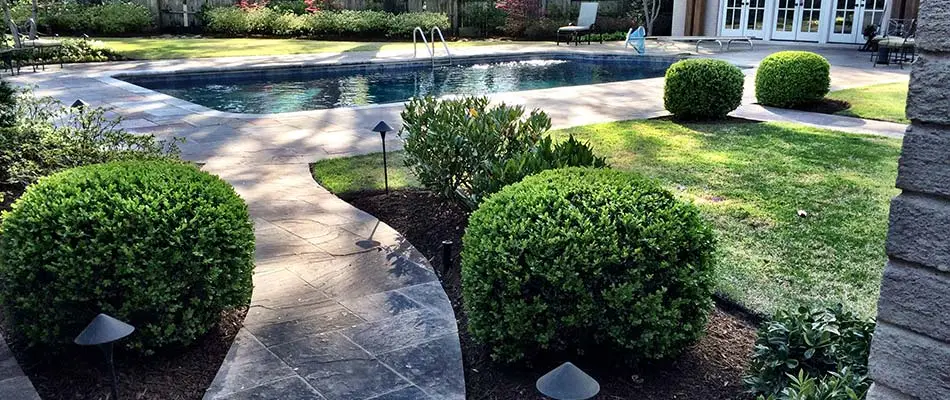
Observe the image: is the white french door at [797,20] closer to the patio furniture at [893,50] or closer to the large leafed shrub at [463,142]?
the patio furniture at [893,50]

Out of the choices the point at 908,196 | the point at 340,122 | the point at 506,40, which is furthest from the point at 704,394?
the point at 506,40

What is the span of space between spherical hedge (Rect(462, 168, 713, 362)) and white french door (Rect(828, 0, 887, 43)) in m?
19.1

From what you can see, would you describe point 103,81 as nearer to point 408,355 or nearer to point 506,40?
point 408,355

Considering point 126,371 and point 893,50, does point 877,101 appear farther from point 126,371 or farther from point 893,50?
point 126,371

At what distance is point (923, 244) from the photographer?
1771mm

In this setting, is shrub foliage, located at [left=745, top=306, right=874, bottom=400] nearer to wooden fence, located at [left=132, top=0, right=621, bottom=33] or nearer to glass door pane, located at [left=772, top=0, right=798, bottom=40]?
glass door pane, located at [left=772, top=0, right=798, bottom=40]

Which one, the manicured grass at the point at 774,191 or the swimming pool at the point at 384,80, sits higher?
the swimming pool at the point at 384,80

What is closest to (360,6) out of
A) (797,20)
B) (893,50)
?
(797,20)

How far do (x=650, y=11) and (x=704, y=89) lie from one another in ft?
51.2

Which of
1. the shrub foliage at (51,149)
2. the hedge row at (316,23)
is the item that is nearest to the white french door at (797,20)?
the hedge row at (316,23)

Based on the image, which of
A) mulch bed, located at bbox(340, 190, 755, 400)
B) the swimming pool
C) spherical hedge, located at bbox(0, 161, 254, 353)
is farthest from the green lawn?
spherical hedge, located at bbox(0, 161, 254, 353)

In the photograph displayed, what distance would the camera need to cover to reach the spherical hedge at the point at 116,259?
295 centimetres

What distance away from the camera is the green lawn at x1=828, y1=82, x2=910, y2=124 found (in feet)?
30.3

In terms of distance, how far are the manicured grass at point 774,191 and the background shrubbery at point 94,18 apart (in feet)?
57.5
